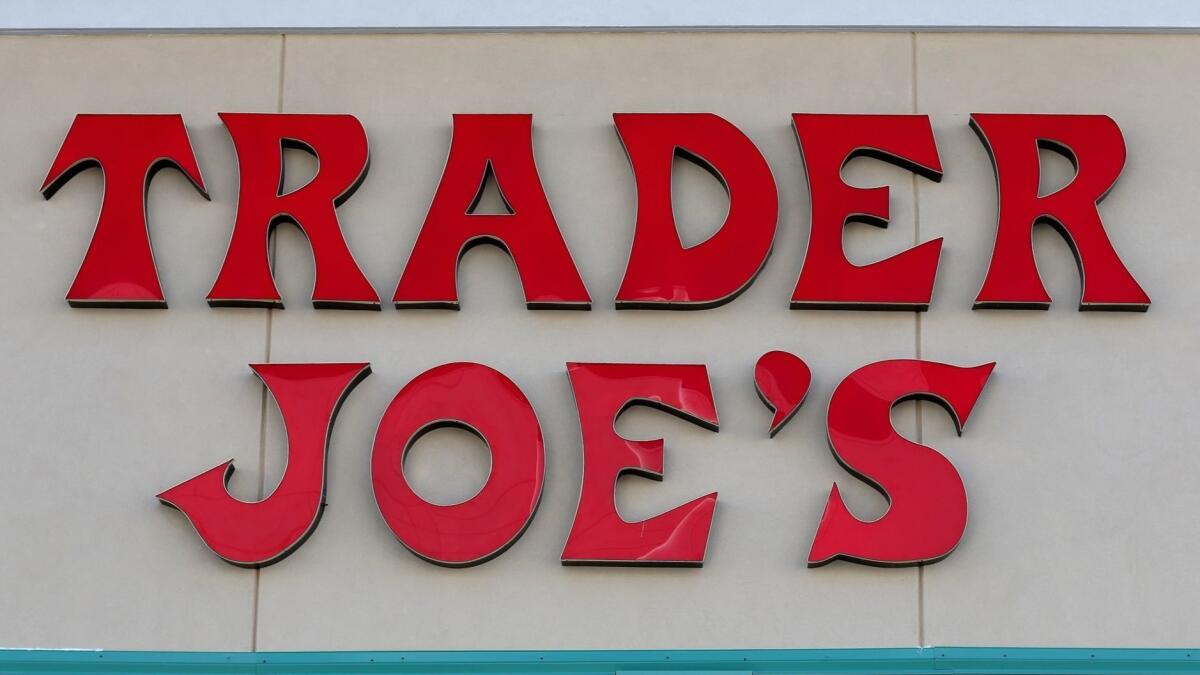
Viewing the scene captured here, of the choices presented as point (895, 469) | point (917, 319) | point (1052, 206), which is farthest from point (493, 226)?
point (1052, 206)

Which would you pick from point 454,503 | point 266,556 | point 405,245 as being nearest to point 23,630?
point 266,556

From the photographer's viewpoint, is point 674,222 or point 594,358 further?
point 674,222

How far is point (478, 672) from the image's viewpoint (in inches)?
222

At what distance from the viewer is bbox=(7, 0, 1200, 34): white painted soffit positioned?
6.52m

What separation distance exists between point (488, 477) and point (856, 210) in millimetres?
1784

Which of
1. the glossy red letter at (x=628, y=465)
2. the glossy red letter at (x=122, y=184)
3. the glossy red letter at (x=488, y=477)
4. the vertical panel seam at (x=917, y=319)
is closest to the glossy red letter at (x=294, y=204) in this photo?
the glossy red letter at (x=122, y=184)

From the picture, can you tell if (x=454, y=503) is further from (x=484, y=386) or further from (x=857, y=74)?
(x=857, y=74)

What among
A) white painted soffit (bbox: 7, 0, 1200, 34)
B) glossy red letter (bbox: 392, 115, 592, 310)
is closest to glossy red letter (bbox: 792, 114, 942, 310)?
white painted soffit (bbox: 7, 0, 1200, 34)

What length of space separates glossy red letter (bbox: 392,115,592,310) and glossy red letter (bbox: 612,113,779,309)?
282 mm

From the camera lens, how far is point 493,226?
243 inches

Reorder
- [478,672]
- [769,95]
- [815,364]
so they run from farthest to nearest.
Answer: [769,95] → [815,364] → [478,672]

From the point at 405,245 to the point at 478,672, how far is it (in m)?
1.73

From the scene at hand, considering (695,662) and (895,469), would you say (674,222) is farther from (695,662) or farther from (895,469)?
(695,662)

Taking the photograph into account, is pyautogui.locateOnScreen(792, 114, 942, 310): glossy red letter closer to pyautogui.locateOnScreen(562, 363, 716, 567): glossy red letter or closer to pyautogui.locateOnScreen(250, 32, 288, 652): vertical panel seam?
pyautogui.locateOnScreen(562, 363, 716, 567): glossy red letter
